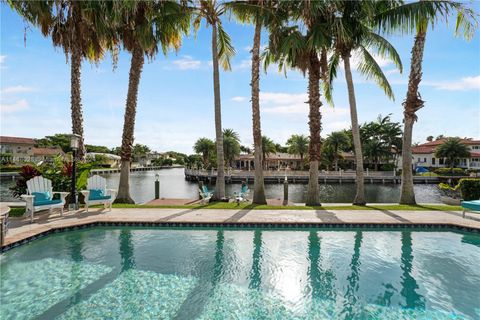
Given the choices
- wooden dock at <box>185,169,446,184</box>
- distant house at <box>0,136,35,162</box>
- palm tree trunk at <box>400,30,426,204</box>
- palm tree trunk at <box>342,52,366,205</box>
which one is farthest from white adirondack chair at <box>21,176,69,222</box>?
distant house at <box>0,136,35,162</box>

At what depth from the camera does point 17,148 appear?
67.9 metres

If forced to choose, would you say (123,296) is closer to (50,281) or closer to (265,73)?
(50,281)

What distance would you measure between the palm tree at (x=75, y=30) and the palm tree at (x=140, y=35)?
95 cm

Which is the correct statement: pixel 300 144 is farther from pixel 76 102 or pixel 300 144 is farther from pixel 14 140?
pixel 14 140

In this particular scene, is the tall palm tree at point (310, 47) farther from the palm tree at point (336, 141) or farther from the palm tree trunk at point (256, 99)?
the palm tree at point (336, 141)

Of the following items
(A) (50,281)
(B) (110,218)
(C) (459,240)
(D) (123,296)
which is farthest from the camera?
(B) (110,218)

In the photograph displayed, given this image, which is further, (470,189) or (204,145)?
Answer: (204,145)

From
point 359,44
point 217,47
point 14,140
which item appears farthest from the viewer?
point 14,140

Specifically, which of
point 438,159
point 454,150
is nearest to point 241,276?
point 454,150

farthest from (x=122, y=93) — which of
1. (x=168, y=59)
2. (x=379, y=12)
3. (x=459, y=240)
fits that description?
(x=459, y=240)

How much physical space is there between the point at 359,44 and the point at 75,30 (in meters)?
12.7

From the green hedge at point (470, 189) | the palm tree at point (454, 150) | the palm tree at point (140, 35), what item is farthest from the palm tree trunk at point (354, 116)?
the palm tree at point (454, 150)

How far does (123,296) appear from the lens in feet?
16.7

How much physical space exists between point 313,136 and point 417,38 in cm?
649
